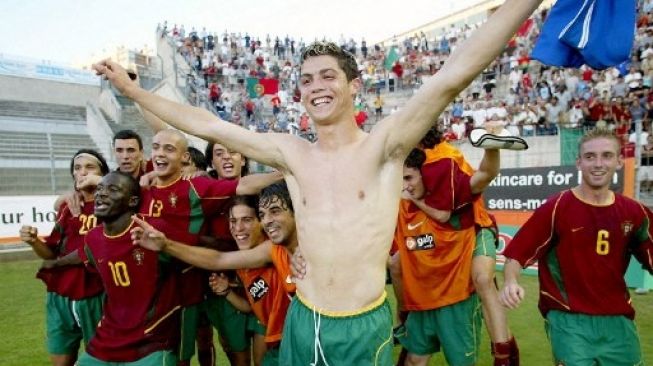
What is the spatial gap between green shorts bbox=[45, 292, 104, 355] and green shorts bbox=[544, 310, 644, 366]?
10.7ft

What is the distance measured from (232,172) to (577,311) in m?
3.02

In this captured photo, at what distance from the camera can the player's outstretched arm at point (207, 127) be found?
260 cm

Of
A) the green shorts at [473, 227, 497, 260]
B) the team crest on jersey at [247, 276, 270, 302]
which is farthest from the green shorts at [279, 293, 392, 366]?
the green shorts at [473, 227, 497, 260]

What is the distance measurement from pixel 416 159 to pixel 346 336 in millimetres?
2081

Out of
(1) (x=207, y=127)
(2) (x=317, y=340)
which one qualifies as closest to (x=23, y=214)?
(1) (x=207, y=127)

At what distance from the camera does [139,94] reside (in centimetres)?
266

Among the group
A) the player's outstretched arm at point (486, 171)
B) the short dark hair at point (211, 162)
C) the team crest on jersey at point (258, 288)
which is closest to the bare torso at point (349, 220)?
the team crest on jersey at point (258, 288)

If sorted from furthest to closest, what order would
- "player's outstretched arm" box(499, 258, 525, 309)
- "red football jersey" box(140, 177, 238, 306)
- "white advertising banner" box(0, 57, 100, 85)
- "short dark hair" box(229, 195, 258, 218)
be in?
1. "white advertising banner" box(0, 57, 100, 85)
2. "red football jersey" box(140, 177, 238, 306)
3. "short dark hair" box(229, 195, 258, 218)
4. "player's outstretched arm" box(499, 258, 525, 309)

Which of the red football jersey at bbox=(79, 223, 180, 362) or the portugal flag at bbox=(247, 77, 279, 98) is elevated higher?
the portugal flag at bbox=(247, 77, 279, 98)

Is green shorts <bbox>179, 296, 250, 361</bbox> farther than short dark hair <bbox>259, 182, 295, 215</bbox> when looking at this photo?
Yes

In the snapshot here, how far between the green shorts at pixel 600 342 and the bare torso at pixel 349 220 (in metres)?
1.55

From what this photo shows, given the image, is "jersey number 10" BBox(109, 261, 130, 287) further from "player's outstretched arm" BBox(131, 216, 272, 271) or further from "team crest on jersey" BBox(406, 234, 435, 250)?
"team crest on jersey" BBox(406, 234, 435, 250)

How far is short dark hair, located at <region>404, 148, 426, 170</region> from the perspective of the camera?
4.17 m

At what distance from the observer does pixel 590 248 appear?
335 cm
